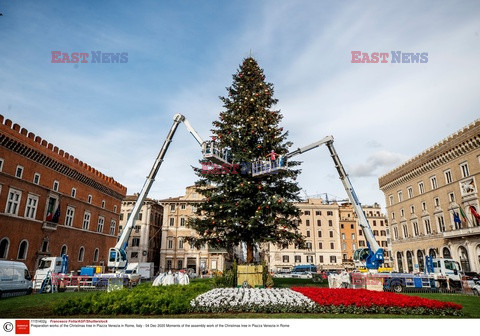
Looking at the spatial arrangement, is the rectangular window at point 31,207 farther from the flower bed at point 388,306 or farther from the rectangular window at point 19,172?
the flower bed at point 388,306

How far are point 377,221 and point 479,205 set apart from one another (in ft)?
133

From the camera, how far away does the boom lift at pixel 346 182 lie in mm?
15570

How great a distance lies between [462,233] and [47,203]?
43018 mm

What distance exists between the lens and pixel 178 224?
4975 cm

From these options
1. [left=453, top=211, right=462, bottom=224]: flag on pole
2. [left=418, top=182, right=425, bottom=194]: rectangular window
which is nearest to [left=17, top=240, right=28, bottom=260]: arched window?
[left=453, top=211, right=462, bottom=224]: flag on pole

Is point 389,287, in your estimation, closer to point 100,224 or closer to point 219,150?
point 219,150

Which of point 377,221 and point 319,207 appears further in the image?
→ point 377,221

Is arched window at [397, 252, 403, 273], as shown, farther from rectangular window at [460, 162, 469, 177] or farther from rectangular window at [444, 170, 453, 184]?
rectangular window at [460, 162, 469, 177]

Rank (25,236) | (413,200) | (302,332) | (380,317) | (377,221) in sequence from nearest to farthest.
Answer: (302,332) → (380,317) → (25,236) → (413,200) → (377,221)

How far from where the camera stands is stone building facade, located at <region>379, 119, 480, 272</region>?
1216 inches

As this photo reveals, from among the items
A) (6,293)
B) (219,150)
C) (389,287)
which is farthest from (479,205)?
(6,293)

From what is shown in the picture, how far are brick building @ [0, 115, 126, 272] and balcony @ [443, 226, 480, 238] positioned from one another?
138 feet

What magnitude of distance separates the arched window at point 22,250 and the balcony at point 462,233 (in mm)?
43250

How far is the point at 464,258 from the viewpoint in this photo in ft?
107
